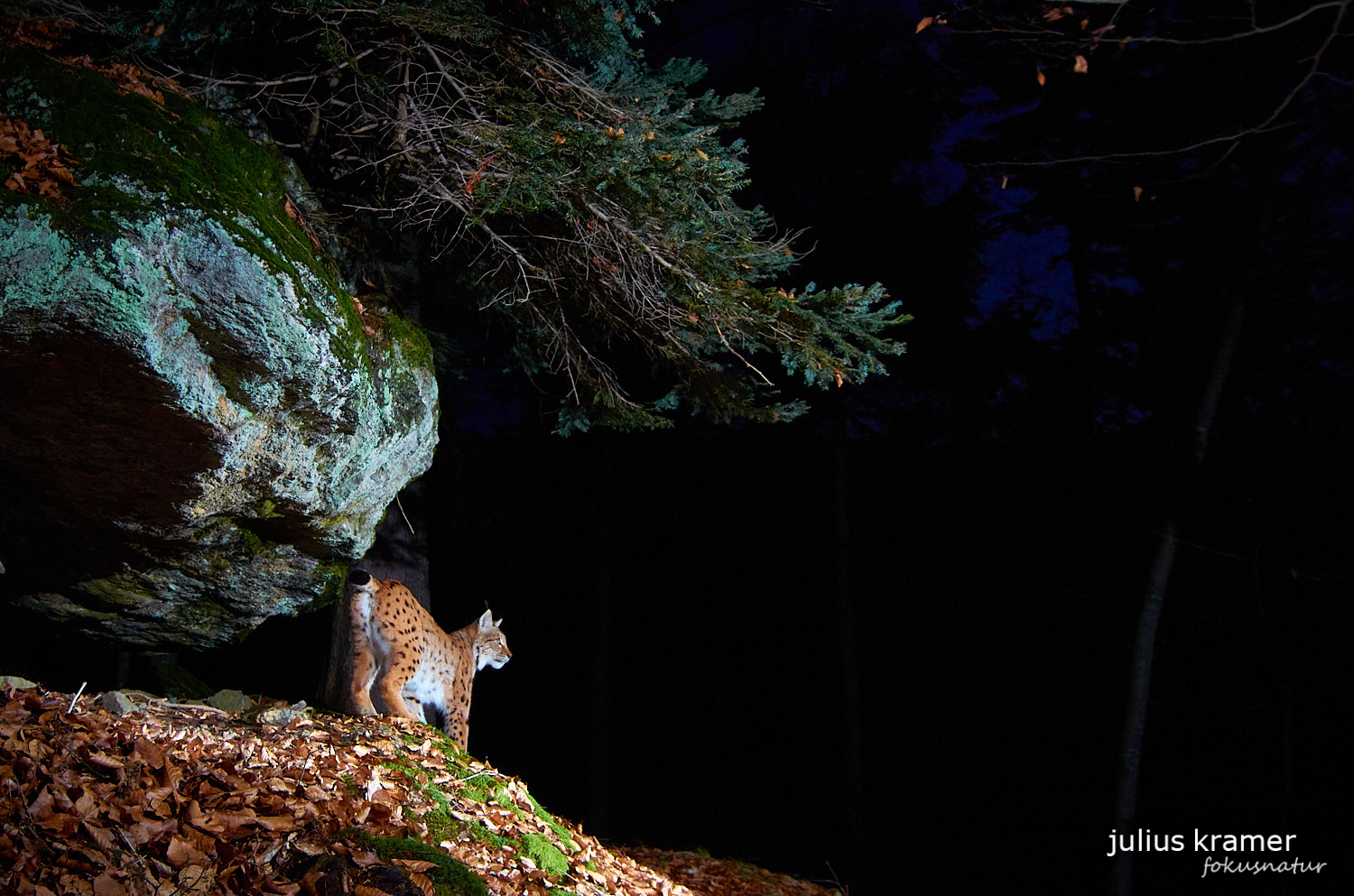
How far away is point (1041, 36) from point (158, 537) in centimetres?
844

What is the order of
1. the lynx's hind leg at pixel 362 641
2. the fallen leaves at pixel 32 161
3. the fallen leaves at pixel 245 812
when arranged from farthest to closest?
the lynx's hind leg at pixel 362 641 < the fallen leaves at pixel 32 161 < the fallen leaves at pixel 245 812

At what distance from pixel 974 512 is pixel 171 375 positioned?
10747 millimetres

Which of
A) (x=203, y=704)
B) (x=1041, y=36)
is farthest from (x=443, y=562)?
(x=1041, y=36)

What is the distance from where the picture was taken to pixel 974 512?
11234mm

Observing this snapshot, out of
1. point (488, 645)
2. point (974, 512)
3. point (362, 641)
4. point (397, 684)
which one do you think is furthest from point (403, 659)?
point (974, 512)

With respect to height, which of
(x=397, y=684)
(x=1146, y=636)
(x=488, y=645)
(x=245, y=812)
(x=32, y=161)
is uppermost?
(x=32, y=161)

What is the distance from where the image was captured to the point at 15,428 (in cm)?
374

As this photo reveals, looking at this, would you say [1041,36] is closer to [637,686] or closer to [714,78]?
[714,78]

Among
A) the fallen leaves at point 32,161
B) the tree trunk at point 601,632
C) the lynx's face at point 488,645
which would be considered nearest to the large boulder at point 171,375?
the fallen leaves at point 32,161

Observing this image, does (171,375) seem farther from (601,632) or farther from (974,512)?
(974,512)

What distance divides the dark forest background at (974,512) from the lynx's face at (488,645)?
1.45m

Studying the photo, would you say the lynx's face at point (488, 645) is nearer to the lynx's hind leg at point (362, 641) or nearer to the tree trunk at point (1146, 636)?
the lynx's hind leg at point (362, 641)

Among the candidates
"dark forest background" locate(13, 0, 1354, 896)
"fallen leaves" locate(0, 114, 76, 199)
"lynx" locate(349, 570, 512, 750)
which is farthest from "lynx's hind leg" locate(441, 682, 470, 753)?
"fallen leaves" locate(0, 114, 76, 199)

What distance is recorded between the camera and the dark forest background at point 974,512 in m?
8.12
